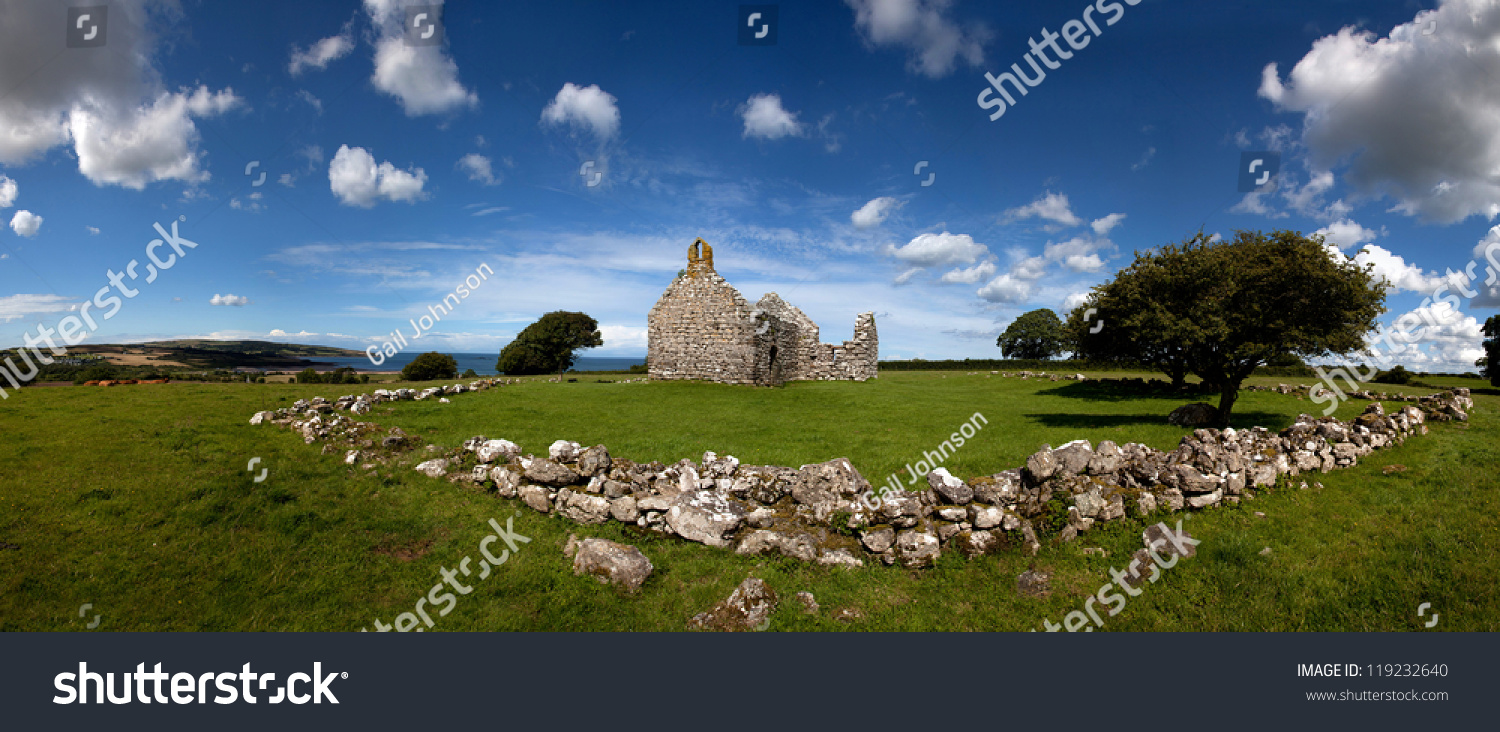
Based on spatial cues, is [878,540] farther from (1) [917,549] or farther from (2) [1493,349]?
(2) [1493,349]

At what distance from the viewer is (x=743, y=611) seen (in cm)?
609

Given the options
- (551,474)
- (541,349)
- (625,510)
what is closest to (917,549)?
(625,510)

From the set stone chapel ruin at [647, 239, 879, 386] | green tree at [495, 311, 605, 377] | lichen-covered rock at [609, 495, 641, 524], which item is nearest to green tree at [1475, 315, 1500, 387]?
stone chapel ruin at [647, 239, 879, 386]

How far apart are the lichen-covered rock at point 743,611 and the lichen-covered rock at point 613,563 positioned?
1.11m

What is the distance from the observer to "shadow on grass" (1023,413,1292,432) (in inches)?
621

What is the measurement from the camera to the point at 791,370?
116 feet

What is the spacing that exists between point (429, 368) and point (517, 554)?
1077 inches

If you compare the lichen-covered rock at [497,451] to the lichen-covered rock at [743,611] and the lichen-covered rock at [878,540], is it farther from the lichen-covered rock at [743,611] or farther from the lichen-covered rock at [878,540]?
the lichen-covered rock at [878,540]

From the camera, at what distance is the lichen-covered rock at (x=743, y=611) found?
19.6 feet

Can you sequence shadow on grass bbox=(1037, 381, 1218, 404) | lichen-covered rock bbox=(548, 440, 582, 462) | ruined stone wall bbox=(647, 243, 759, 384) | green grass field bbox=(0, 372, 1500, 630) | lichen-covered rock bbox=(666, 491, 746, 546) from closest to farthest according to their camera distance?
green grass field bbox=(0, 372, 1500, 630), lichen-covered rock bbox=(666, 491, 746, 546), lichen-covered rock bbox=(548, 440, 582, 462), shadow on grass bbox=(1037, 381, 1218, 404), ruined stone wall bbox=(647, 243, 759, 384)

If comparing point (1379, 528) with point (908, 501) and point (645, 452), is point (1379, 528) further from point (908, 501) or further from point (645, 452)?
point (645, 452)

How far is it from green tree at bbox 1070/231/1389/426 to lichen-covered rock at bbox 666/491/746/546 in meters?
14.4

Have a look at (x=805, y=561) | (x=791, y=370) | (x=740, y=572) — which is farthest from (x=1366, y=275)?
(x=791, y=370)

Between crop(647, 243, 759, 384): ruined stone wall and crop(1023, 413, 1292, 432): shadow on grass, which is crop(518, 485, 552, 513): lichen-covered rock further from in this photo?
crop(647, 243, 759, 384): ruined stone wall
